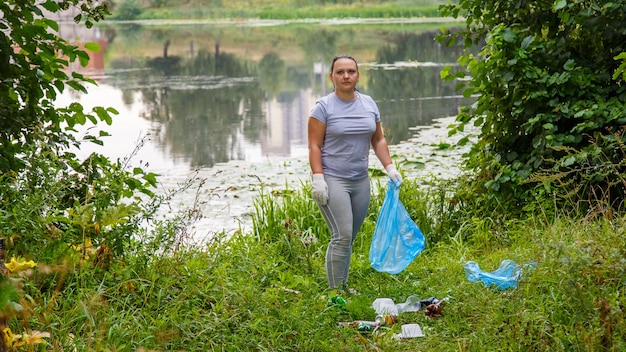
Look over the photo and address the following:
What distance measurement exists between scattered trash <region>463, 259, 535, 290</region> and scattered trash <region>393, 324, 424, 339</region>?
61 centimetres

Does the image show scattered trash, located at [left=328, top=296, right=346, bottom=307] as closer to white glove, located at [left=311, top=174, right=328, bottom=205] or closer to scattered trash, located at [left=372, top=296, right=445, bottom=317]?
scattered trash, located at [left=372, top=296, right=445, bottom=317]

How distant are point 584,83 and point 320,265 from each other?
2301 millimetres

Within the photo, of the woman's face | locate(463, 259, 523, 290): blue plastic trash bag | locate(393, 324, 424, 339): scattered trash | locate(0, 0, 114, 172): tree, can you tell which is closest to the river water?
locate(0, 0, 114, 172): tree

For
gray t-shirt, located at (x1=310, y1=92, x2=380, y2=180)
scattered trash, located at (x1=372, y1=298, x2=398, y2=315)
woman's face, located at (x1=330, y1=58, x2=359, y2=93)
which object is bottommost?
scattered trash, located at (x1=372, y1=298, x2=398, y2=315)

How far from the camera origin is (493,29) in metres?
6.43

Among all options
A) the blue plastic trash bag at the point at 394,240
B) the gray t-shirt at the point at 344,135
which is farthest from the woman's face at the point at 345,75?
the blue plastic trash bag at the point at 394,240

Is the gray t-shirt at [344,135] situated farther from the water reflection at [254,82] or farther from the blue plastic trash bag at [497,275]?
the water reflection at [254,82]

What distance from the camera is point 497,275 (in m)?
5.11

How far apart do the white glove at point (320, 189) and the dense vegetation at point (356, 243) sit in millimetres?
571

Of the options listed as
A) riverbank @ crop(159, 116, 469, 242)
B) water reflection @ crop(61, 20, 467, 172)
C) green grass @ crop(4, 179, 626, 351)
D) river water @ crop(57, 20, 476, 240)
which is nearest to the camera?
green grass @ crop(4, 179, 626, 351)

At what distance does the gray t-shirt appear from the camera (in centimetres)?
522

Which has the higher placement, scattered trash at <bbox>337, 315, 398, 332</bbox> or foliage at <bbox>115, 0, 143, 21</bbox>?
foliage at <bbox>115, 0, 143, 21</bbox>

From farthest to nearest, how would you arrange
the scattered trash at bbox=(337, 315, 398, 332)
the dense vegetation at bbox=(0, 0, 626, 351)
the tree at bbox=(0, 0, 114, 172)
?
1. the tree at bbox=(0, 0, 114, 172)
2. the scattered trash at bbox=(337, 315, 398, 332)
3. the dense vegetation at bbox=(0, 0, 626, 351)

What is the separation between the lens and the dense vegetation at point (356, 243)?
3908 millimetres
